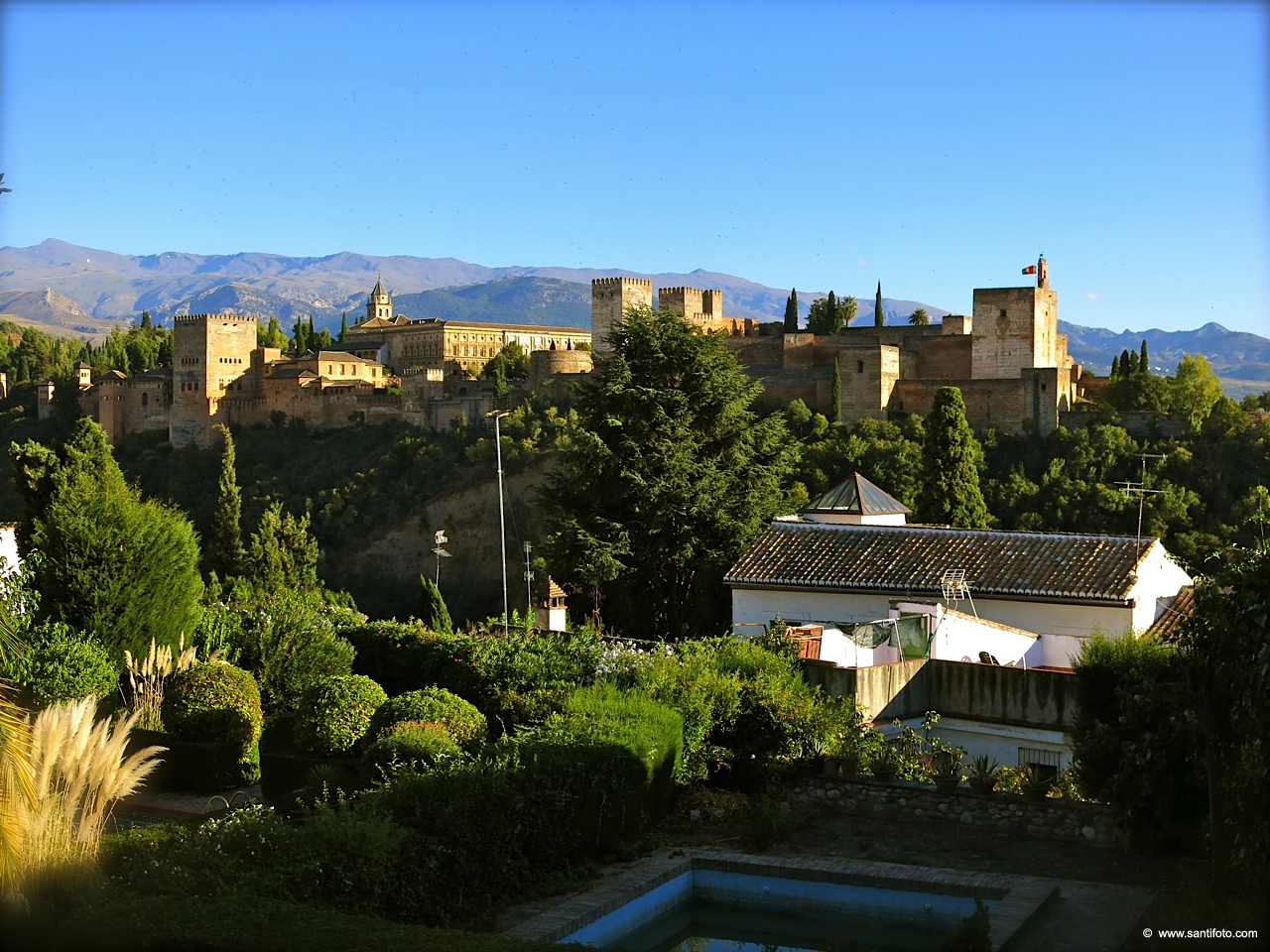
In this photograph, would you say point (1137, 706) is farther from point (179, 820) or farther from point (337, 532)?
point (337, 532)

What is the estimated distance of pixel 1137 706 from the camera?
9.15 metres

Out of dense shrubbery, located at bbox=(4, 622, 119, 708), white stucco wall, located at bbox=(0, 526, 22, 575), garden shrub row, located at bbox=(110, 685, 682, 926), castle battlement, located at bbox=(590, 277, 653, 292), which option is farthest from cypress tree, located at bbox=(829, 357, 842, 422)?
garden shrub row, located at bbox=(110, 685, 682, 926)

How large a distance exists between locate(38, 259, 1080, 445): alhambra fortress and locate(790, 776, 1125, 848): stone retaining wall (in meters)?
31.0

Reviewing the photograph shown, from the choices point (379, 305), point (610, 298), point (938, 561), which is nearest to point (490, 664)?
point (938, 561)

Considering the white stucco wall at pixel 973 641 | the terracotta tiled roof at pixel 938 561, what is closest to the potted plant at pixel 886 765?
the white stucco wall at pixel 973 641

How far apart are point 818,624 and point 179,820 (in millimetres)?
6970

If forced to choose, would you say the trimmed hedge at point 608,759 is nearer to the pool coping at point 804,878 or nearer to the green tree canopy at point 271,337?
the pool coping at point 804,878

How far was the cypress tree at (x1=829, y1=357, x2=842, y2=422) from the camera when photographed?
52719mm

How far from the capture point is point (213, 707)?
12320 mm

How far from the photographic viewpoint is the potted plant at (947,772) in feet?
33.4

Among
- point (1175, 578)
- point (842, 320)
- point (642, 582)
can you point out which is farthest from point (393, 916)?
point (842, 320)

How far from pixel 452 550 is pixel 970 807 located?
49.6 metres

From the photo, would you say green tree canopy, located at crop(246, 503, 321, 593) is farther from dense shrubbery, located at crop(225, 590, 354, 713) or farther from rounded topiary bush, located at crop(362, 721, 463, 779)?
rounded topiary bush, located at crop(362, 721, 463, 779)

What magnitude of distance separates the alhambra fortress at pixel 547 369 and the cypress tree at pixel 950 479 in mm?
12685
